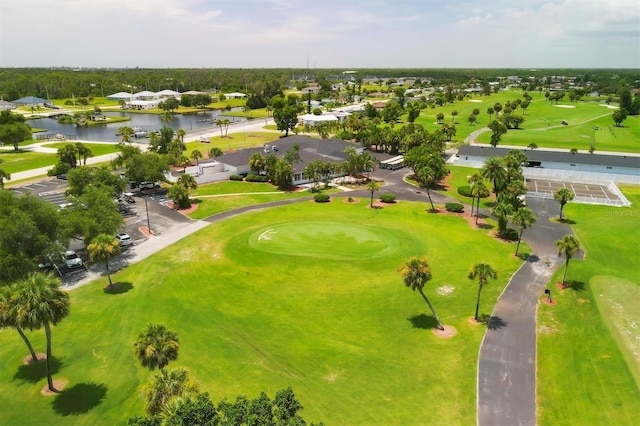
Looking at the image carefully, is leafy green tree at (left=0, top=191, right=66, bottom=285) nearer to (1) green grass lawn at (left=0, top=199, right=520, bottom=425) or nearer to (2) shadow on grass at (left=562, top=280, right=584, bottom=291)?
(1) green grass lawn at (left=0, top=199, right=520, bottom=425)

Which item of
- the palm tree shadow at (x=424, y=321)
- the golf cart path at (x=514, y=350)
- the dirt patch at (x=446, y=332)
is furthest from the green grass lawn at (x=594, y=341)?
the palm tree shadow at (x=424, y=321)

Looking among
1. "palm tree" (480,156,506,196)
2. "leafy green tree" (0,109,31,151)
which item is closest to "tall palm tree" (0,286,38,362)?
"palm tree" (480,156,506,196)

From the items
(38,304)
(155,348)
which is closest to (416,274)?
(155,348)

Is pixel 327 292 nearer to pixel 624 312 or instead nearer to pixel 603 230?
pixel 624 312

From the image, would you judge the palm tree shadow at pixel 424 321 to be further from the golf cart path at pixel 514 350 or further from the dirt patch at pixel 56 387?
the dirt patch at pixel 56 387

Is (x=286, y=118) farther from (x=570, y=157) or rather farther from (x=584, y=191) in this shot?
(x=584, y=191)
